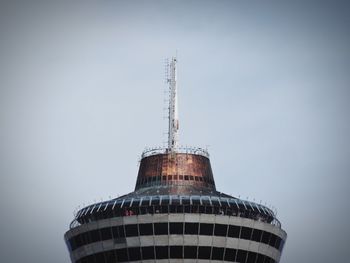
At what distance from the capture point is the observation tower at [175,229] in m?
140

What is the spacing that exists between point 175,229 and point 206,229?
463 cm

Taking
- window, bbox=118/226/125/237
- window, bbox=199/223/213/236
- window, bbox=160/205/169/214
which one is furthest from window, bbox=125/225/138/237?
window, bbox=199/223/213/236

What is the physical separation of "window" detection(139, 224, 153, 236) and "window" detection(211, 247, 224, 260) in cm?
966

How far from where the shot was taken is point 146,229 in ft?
459

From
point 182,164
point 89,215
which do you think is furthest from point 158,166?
point 89,215

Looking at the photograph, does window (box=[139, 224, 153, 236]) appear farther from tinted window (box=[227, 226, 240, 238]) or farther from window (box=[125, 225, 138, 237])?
tinted window (box=[227, 226, 240, 238])

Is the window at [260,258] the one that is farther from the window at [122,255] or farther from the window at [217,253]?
the window at [122,255]

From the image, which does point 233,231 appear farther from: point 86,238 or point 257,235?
point 86,238

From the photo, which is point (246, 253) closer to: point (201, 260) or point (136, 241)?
point (201, 260)

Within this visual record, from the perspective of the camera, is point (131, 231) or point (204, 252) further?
point (131, 231)

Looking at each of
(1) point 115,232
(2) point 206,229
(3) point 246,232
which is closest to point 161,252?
(2) point 206,229

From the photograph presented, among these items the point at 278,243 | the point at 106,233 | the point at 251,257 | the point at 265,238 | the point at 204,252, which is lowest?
the point at 251,257

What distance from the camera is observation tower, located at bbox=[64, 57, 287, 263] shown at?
5497 inches

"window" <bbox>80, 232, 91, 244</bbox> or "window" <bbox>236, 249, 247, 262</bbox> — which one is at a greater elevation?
"window" <bbox>80, 232, 91, 244</bbox>
